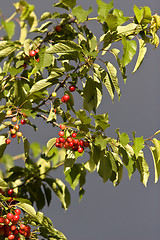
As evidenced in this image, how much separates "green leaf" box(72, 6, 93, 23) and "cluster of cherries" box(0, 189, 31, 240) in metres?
0.89

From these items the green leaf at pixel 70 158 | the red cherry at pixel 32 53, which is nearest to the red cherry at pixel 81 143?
the green leaf at pixel 70 158

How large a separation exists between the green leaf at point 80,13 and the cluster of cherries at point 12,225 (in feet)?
2.92

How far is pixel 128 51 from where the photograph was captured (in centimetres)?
208

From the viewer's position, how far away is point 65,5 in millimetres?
2170

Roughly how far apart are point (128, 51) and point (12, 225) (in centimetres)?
94

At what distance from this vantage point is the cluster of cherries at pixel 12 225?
209 cm

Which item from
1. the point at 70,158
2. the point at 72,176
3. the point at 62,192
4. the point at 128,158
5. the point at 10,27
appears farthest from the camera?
the point at 62,192

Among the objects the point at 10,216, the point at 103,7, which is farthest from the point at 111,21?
the point at 10,216

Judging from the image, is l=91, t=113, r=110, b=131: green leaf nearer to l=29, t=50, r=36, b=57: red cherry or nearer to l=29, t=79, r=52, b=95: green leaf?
l=29, t=79, r=52, b=95: green leaf

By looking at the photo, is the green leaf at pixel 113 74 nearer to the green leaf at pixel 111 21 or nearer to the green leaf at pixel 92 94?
the green leaf at pixel 92 94

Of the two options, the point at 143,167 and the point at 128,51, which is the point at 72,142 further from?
the point at 128,51

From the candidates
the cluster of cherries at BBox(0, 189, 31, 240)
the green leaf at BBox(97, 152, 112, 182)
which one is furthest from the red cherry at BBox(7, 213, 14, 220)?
the green leaf at BBox(97, 152, 112, 182)

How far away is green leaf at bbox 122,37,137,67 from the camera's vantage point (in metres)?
2.07

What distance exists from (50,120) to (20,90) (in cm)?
20
